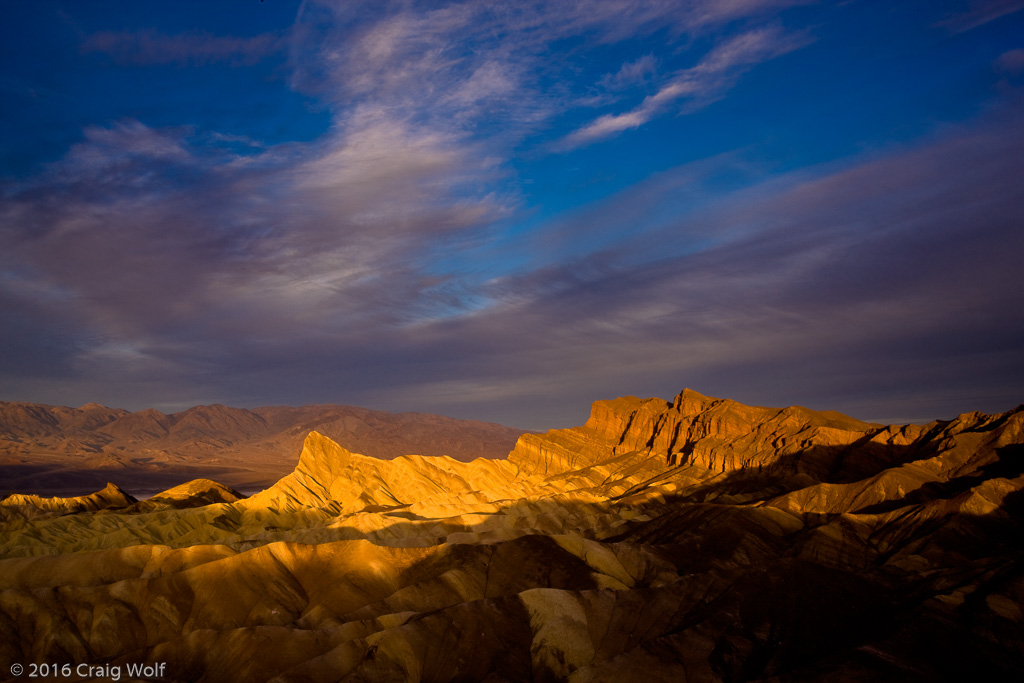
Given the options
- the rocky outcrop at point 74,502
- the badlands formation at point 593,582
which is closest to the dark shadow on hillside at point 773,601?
the badlands formation at point 593,582

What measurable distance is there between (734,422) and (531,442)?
1812 inches

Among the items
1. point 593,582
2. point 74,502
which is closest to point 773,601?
point 593,582

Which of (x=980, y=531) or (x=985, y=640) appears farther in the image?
(x=980, y=531)

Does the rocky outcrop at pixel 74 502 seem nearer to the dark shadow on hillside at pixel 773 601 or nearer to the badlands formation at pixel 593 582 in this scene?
the badlands formation at pixel 593 582

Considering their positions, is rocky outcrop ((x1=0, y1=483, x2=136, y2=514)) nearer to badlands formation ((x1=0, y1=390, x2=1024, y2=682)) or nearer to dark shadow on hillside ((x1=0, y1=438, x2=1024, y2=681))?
badlands formation ((x1=0, y1=390, x2=1024, y2=682))

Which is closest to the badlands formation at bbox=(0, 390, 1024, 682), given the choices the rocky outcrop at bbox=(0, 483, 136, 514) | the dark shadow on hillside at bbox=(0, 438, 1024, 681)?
the dark shadow on hillside at bbox=(0, 438, 1024, 681)

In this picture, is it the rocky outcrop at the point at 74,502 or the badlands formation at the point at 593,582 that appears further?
the rocky outcrop at the point at 74,502

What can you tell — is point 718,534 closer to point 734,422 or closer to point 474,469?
point 734,422

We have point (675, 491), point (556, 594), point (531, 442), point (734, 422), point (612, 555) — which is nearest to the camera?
point (556, 594)

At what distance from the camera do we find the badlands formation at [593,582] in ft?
154

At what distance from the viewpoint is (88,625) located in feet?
189

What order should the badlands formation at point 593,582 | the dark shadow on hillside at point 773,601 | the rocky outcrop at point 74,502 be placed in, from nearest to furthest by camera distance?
the dark shadow on hillside at point 773,601 → the badlands formation at point 593,582 → the rocky outcrop at point 74,502

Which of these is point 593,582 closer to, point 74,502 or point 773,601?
point 773,601

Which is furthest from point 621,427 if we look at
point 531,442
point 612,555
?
point 612,555
